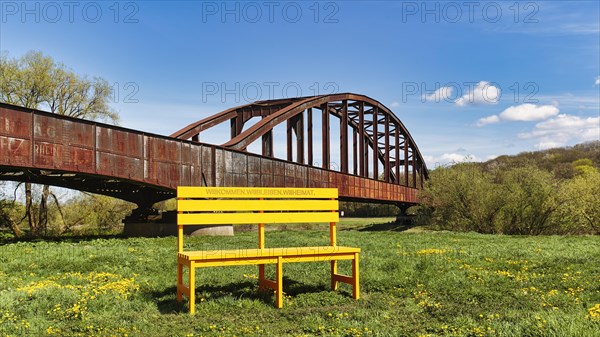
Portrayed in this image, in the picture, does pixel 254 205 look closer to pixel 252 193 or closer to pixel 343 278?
pixel 252 193

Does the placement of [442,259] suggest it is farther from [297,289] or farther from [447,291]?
[297,289]

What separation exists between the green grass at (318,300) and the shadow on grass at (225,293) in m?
0.02

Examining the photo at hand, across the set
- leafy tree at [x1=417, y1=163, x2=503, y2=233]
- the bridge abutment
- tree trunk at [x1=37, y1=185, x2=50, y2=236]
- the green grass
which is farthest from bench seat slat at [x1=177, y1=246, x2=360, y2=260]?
leafy tree at [x1=417, y1=163, x2=503, y2=233]

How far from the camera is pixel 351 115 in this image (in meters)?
47.2

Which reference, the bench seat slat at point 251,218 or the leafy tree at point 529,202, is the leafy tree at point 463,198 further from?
the bench seat slat at point 251,218

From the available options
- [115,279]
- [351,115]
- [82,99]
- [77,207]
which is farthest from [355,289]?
[351,115]

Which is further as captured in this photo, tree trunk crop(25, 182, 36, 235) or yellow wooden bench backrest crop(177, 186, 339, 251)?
tree trunk crop(25, 182, 36, 235)

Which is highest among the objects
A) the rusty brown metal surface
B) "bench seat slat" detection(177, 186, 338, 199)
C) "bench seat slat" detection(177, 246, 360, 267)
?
the rusty brown metal surface

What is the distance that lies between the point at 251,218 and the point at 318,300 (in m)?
→ 1.58

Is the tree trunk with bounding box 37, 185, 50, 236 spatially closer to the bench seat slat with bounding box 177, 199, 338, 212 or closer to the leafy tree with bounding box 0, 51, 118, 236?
the leafy tree with bounding box 0, 51, 118, 236

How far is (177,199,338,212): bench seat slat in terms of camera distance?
24.2 feet

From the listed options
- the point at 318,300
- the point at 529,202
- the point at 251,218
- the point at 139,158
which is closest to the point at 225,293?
the point at 251,218

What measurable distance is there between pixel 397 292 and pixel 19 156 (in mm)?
14986

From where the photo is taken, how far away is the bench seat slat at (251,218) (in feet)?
24.1
